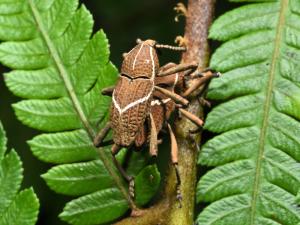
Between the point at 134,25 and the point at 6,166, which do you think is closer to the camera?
the point at 6,166

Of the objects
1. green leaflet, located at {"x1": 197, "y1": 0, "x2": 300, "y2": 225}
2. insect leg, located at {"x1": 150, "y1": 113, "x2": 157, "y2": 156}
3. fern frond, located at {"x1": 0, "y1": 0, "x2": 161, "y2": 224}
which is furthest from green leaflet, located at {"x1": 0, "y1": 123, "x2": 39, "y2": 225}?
green leaflet, located at {"x1": 197, "y1": 0, "x2": 300, "y2": 225}

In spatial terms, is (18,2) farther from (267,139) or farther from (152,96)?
(267,139)

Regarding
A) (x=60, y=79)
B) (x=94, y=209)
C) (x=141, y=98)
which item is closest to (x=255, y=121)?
(x=141, y=98)

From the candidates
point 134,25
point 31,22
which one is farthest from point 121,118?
point 134,25

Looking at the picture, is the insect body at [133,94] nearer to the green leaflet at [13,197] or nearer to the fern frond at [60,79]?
the fern frond at [60,79]

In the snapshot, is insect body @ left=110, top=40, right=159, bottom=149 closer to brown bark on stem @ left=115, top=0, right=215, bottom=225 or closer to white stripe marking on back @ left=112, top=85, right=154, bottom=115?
white stripe marking on back @ left=112, top=85, right=154, bottom=115

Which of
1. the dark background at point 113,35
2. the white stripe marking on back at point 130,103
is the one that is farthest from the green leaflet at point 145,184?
the dark background at point 113,35

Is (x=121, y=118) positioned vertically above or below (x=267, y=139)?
above
